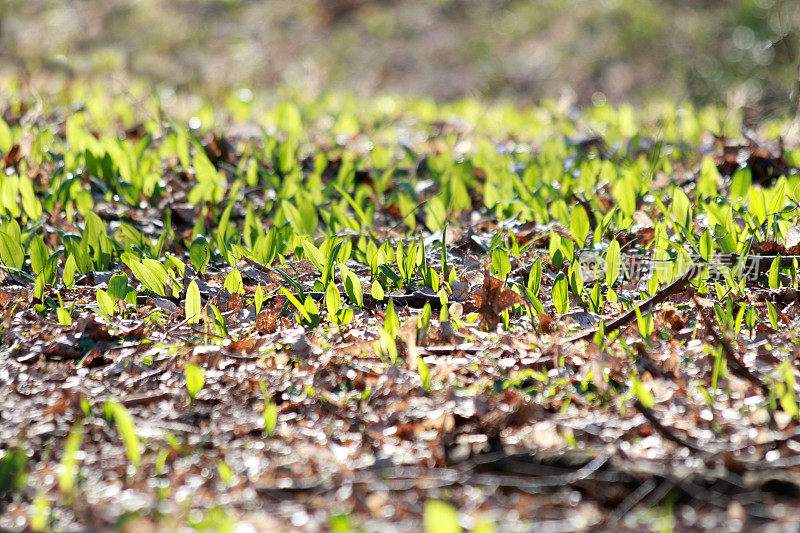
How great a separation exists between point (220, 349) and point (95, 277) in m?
0.80

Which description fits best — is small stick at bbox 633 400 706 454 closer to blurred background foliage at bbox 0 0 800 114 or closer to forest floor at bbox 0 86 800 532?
forest floor at bbox 0 86 800 532

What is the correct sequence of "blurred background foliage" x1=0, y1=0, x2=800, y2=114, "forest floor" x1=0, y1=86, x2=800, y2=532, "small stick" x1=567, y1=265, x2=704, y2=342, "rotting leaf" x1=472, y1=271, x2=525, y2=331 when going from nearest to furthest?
1. "forest floor" x1=0, y1=86, x2=800, y2=532
2. "small stick" x1=567, y1=265, x2=704, y2=342
3. "rotting leaf" x1=472, y1=271, x2=525, y2=331
4. "blurred background foliage" x1=0, y1=0, x2=800, y2=114

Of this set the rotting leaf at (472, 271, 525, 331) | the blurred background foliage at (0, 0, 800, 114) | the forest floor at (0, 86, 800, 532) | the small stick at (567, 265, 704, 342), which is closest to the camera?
the forest floor at (0, 86, 800, 532)

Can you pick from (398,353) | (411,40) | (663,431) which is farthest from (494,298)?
(411,40)

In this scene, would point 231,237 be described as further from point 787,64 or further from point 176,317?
point 787,64

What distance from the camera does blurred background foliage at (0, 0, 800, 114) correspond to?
Answer: 11.5 meters

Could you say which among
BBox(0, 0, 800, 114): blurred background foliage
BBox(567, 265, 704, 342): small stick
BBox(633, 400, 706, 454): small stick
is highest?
BBox(0, 0, 800, 114): blurred background foliage

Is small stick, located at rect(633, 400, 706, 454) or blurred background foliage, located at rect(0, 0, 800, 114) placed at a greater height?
blurred background foliage, located at rect(0, 0, 800, 114)

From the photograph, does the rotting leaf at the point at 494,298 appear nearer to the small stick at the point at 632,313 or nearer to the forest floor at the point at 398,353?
the forest floor at the point at 398,353

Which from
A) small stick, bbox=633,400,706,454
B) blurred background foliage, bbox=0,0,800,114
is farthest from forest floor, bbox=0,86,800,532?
blurred background foliage, bbox=0,0,800,114

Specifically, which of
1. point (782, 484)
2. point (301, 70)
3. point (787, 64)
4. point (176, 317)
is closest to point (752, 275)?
point (782, 484)

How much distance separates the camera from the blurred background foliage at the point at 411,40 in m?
11.5

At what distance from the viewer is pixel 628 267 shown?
2418 millimetres

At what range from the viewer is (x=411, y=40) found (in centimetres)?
1316
